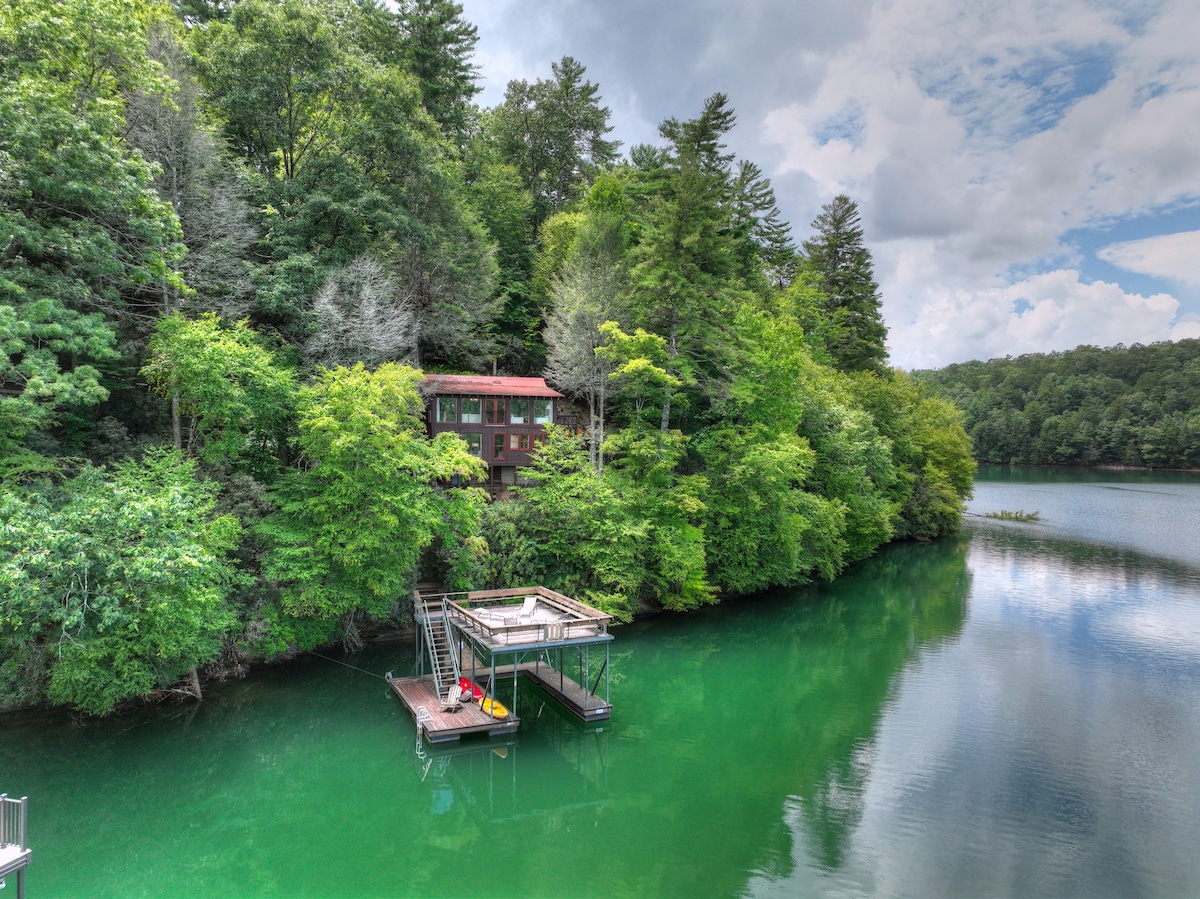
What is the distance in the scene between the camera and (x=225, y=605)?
1720 centimetres

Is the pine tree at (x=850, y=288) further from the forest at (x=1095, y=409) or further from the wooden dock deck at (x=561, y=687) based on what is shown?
the forest at (x=1095, y=409)

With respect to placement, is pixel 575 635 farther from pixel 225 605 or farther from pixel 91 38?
pixel 91 38

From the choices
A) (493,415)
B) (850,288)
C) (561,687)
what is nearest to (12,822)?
(561,687)

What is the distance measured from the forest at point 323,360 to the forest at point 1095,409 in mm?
70899

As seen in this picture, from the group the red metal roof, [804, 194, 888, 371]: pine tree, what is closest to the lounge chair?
the red metal roof

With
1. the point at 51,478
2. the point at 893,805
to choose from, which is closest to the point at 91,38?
the point at 51,478

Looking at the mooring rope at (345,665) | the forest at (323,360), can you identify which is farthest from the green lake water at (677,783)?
the forest at (323,360)

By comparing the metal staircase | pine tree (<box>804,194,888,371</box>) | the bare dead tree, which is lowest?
the metal staircase

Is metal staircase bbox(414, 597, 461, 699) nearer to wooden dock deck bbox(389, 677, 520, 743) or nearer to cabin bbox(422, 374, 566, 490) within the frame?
wooden dock deck bbox(389, 677, 520, 743)

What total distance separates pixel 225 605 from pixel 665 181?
22690 millimetres

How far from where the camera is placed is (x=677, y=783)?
14.3m

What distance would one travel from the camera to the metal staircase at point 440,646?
17.0 metres

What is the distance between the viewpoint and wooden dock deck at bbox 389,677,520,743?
49.6 ft

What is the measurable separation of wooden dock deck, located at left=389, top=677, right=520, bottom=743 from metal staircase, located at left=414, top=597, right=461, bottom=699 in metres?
0.40
